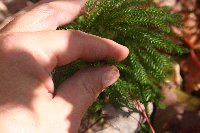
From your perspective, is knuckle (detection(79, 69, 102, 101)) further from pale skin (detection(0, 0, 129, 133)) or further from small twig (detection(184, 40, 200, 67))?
small twig (detection(184, 40, 200, 67))

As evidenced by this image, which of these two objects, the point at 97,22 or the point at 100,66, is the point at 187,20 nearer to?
the point at 97,22

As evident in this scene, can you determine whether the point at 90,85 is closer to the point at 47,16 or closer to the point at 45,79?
the point at 45,79

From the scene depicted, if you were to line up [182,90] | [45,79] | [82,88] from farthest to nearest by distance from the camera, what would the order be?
[182,90] → [82,88] → [45,79]

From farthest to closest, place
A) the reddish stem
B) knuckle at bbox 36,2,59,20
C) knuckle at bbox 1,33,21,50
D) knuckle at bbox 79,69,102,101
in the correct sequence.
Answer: the reddish stem
knuckle at bbox 36,2,59,20
knuckle at bbox 79,69,102,101
knuckle at bbox 1,33,21,50

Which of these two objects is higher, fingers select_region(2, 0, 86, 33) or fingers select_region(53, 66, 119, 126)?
fingers select_region(2, 0, 86, 33)

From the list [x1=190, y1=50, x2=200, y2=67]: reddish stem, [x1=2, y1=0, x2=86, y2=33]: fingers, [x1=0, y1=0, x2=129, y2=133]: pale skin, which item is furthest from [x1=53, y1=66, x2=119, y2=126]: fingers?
[x1=190, y1=50, x2=200, y2=67]: reddish stem

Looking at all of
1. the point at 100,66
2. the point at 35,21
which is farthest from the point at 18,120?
the point at 35,21

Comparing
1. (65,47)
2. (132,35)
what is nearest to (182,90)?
(132,35)

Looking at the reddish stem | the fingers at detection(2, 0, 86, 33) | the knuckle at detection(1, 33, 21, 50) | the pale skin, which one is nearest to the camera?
the pale skin
